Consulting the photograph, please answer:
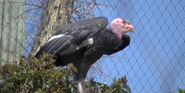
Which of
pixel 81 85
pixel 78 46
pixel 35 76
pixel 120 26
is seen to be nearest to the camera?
pixel 35 76

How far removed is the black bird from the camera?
10.1 feet

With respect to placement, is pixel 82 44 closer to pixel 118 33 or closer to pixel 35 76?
pixel 118 33

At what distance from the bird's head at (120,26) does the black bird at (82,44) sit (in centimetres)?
12

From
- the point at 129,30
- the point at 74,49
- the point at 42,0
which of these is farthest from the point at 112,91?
the point at 42,0

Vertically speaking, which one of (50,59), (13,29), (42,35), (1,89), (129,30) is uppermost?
(13,29)

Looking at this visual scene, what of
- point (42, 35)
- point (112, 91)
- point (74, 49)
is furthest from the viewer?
point (42, 35)

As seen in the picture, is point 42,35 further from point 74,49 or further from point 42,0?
point 74,49

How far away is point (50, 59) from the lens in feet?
8.02

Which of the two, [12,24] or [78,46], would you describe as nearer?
[78,46]

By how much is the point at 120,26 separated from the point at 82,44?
42 cm

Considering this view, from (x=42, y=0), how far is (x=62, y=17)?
0.93 ft

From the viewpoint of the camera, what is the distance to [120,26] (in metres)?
3.42

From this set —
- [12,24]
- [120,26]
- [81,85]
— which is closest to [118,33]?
[120,26]

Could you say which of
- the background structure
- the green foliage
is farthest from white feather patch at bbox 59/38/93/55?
the background structure
